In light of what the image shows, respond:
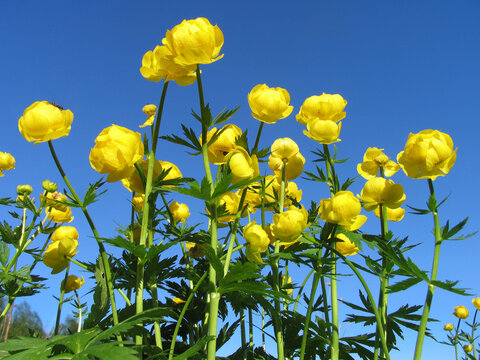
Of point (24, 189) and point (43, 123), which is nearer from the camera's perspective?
point (43, 123)

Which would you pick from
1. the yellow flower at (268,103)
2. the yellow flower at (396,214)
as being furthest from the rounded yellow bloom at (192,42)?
the yellow flower at (396,214)

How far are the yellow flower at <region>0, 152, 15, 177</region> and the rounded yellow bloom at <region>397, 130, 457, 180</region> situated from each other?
1.79m

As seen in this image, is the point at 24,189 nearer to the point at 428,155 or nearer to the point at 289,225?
the point at 289,225

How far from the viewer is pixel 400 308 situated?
1.19 metres

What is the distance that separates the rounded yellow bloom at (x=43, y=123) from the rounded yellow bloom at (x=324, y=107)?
0.68m

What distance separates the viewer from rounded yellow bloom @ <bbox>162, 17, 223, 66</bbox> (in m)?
0.94

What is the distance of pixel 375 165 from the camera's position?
128cm

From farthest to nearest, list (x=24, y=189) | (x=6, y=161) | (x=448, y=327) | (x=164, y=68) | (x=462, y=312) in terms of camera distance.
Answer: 1. (x=448, y=327)
2. (x=462, y=312)
3. (x=6, y=161)
4. (x=24, y=189)
5. (x=164, y=68)

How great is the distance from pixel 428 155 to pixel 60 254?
1.03 m

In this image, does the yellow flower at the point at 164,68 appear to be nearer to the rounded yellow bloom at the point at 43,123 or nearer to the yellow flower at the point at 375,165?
the rounded yellow bloom at the point at 43,123

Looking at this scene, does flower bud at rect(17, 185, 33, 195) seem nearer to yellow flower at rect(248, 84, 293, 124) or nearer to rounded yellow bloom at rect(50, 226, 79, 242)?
rounded yellow bloom at rect(50, 226, 79, 242)

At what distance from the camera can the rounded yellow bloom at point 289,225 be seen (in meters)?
0.95

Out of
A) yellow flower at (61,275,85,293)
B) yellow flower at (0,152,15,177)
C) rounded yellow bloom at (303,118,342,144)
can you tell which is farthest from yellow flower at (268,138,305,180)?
yellow flower at (0,152,15,177)

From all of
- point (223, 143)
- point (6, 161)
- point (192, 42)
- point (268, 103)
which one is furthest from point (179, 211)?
point (6, 161)
